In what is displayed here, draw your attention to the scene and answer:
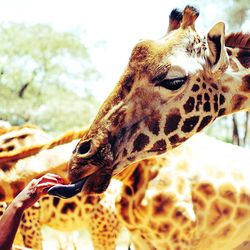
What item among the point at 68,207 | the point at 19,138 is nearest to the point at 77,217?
the point at 68,207

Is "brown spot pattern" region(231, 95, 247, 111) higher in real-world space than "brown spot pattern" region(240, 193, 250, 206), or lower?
higher

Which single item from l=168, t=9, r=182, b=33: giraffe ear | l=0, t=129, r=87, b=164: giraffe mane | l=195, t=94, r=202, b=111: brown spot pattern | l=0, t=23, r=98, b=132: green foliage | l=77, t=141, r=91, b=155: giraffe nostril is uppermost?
l=168, t=9, r=182, b=33: giraffe ear

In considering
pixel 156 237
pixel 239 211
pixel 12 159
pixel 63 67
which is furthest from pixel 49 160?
pixel 63 67

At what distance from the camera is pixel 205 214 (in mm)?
4207

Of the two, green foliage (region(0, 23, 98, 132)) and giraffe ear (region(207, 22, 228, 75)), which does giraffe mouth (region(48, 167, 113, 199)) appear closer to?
giraffe ear (region(207, 22, 228, 75))

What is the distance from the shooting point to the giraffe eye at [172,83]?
279cm

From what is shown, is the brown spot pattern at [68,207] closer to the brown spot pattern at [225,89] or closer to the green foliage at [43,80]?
the brown spot pattern at [225,89]

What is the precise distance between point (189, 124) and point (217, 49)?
0.34 meters

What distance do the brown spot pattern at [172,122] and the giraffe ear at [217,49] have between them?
239 millimetres

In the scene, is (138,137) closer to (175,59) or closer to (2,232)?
(175,59)

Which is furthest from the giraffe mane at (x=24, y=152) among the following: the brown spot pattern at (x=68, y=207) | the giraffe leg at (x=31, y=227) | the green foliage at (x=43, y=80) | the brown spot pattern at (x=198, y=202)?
the green foliage at (x=43, y=80)

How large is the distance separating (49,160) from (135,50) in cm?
116

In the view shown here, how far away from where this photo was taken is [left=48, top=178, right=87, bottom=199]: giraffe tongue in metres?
2.71

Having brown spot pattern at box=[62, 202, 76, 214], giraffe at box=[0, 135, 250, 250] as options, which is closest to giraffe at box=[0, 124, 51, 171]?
brown spot pattern at box=[62, 202, 76, 214]
